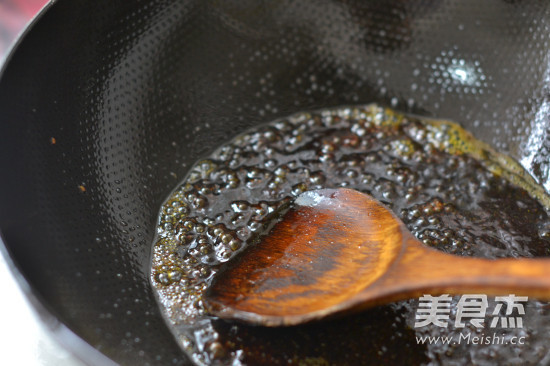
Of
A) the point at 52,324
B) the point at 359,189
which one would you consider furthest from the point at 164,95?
the point at 52,324

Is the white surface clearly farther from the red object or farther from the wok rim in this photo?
the red object

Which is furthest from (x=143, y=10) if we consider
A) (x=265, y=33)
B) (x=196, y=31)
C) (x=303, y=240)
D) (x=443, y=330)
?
(x=443, y=330)

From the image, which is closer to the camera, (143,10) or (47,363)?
(47,363)

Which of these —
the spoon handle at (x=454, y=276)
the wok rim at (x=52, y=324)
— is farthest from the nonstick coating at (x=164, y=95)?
the spoon handle at (x=454, y=276)

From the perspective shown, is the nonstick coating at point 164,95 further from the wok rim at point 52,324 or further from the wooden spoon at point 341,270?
the wooden spoon at point 341,270

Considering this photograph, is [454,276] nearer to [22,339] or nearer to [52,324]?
[52,324]

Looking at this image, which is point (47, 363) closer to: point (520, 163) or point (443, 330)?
point (443, 330)
